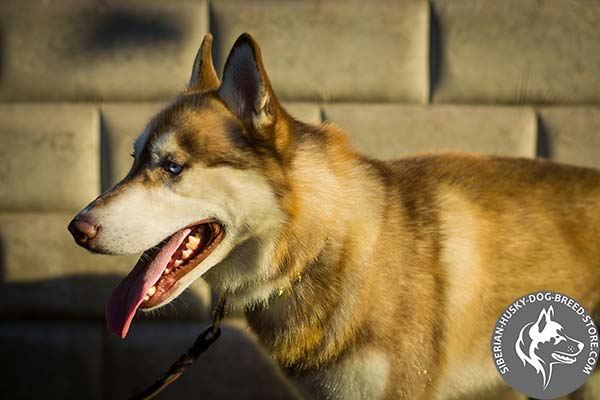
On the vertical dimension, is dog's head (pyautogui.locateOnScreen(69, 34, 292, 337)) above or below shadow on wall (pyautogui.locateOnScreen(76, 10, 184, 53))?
below

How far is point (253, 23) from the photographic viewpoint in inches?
117

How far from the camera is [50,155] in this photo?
3012 millimetres

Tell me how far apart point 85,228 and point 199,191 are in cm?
33

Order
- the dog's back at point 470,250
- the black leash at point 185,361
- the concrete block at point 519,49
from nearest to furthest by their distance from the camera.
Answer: the dog's back at point 470,250
the black leash at point 185,361
the concrete block at point 519,49

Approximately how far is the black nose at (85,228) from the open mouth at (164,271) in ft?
0.71

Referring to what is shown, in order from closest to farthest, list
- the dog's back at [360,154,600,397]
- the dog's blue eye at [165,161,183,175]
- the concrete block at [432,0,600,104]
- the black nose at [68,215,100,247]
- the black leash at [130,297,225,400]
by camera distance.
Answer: the black nose at [68,215,100,247] → the dog's blue eye at [165,161,183,175] → the dog's back at [360,154,600,397] → the black leash at [130,297,225,400] → the concrete block at [432,0,600,104]

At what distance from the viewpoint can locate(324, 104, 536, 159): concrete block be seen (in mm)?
2980

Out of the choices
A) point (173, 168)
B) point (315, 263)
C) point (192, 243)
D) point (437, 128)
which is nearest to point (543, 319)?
point (315, 263)

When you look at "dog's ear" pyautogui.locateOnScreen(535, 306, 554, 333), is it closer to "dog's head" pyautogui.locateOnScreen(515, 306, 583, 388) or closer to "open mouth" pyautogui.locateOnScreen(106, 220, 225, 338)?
"dog's head" pyautogui.locateOnScreen(515, 306, 583, 388)

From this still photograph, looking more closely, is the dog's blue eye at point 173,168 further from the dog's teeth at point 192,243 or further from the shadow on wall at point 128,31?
the shadow on wall at point 128,31

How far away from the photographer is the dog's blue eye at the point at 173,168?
191 centimetres

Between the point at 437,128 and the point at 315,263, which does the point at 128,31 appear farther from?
the point at 315,263

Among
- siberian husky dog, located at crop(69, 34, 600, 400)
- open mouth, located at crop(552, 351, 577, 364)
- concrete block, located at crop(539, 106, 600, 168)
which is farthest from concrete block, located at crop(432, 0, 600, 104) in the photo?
open mouth, located at crop(552, 351, 577, 364)

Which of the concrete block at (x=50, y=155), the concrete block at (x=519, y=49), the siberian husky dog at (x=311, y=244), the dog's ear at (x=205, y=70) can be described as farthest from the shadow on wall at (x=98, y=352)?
the concrete block at (x=519, y=49)
